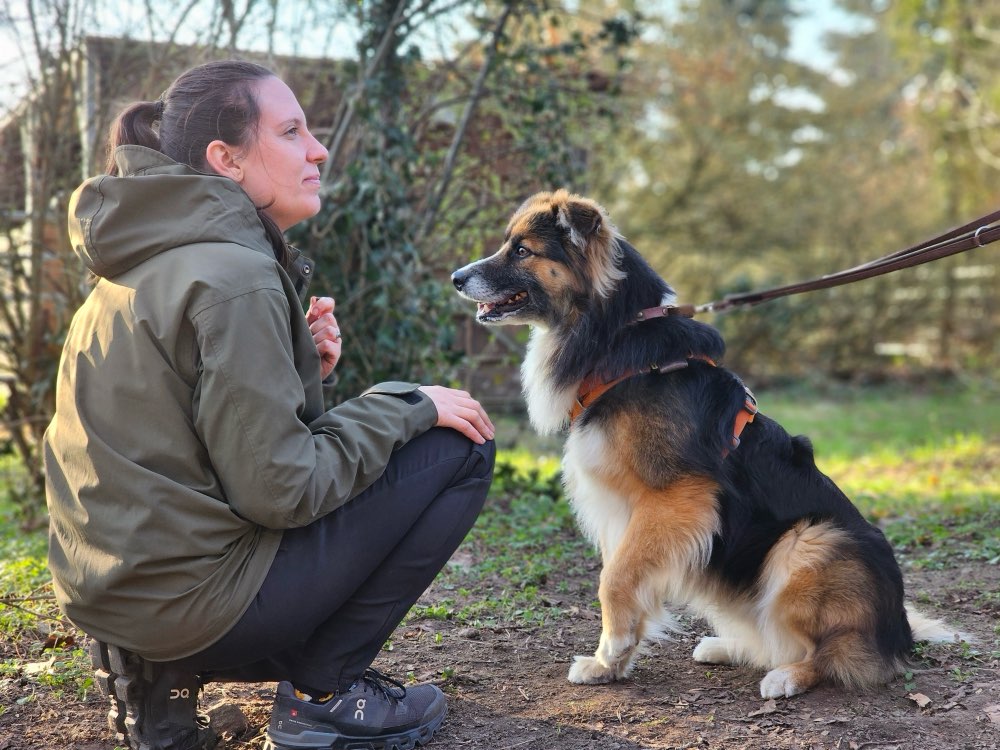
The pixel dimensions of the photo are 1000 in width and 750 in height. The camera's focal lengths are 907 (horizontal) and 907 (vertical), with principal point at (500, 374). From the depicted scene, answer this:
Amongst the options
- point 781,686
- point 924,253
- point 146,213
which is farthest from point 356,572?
point 924,253

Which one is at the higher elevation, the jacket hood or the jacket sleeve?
the jacket hood

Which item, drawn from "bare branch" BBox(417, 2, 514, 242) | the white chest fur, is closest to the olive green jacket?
the white chest fur

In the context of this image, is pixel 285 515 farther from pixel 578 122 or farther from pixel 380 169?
pixel 578 122

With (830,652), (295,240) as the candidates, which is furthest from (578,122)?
(830,652)

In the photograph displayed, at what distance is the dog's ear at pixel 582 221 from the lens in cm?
355

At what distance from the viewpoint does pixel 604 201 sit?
12.7 meters

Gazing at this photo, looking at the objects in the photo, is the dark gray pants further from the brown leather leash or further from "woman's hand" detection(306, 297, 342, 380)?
the brown leather leash

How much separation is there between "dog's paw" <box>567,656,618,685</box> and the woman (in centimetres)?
84

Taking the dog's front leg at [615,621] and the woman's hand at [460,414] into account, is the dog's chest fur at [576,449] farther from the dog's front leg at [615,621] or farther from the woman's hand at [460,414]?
the woman's hand at [460,414]

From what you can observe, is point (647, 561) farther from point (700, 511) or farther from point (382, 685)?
point (382, 685)

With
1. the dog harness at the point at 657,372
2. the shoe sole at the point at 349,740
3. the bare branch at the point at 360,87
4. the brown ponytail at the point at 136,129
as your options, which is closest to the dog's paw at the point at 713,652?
the dog harness at the point at 657,372

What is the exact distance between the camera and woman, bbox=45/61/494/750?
6.86 ft

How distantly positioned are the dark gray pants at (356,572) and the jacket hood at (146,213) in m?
0.74

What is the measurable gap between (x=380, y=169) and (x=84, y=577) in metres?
3.77
